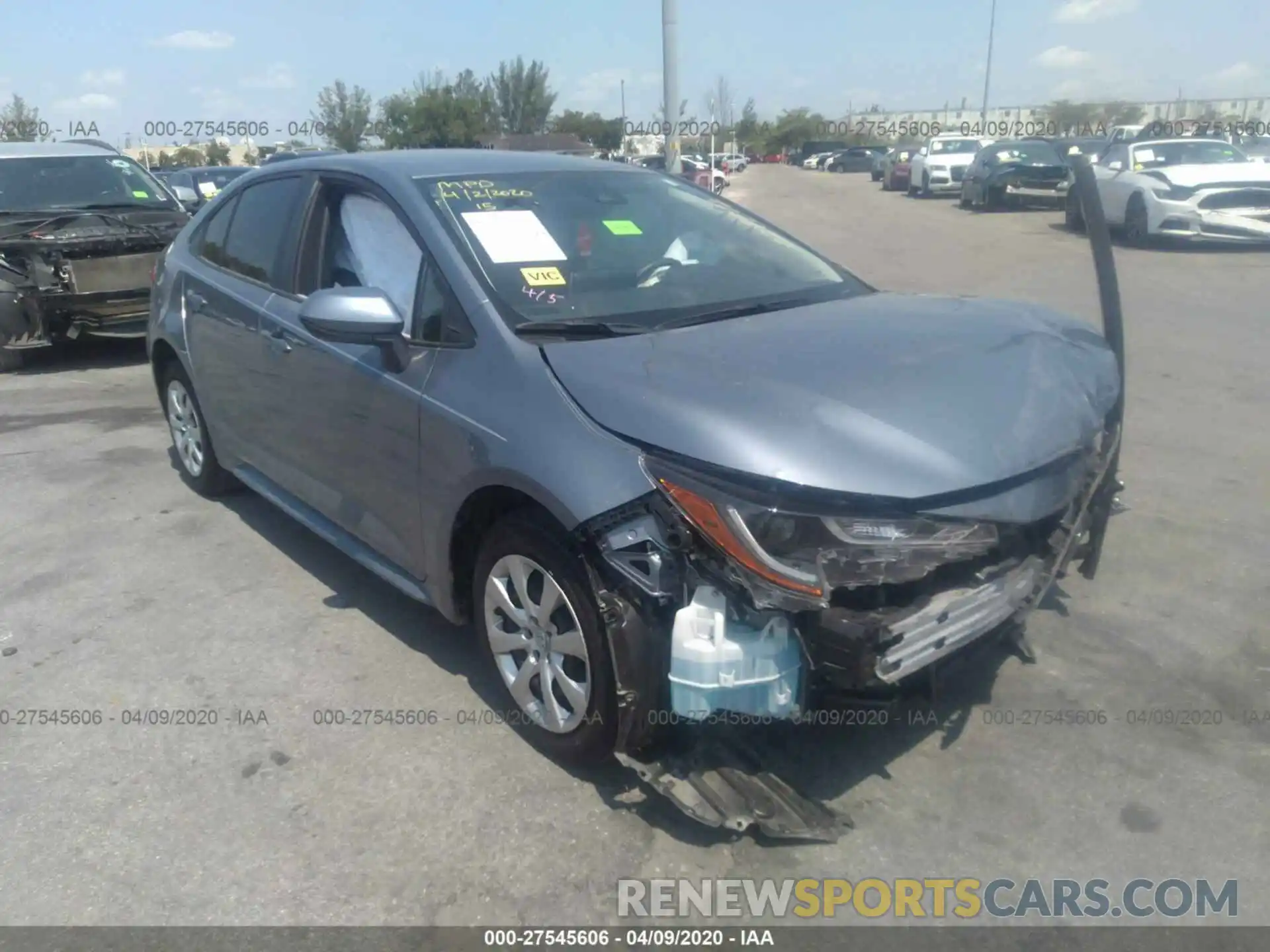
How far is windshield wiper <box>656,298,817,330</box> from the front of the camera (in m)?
3.50

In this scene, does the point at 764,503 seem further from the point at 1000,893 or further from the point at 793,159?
the point at 793,159

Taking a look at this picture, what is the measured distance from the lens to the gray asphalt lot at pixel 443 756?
2812 mm

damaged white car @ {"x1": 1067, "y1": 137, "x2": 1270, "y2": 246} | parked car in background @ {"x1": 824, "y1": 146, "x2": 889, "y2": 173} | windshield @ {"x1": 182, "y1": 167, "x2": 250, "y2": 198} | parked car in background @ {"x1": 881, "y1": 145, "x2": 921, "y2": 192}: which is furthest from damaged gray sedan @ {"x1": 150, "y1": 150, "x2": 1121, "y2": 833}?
parked car in background @ {"x1": 824, "y1": 146, "x2": 889, "y2": 173}

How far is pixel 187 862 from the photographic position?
2912mm

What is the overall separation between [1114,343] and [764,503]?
1.94 m

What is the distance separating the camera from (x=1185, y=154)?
15.7 metres

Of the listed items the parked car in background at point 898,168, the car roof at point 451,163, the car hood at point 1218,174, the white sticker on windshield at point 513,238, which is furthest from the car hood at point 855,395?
the parked car in background at point 898,168

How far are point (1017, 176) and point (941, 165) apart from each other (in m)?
6.66

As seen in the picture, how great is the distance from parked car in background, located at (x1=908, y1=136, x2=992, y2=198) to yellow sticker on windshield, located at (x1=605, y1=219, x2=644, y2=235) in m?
25.9

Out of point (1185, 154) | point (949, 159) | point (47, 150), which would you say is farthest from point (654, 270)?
point (949, 159)

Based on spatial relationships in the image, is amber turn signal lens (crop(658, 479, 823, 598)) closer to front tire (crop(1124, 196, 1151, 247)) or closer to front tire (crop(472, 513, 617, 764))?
front tire (crop(472, 513, 617, 764))

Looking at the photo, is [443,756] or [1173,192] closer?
[443,756]

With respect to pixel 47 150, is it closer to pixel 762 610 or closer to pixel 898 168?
pixel 762 610

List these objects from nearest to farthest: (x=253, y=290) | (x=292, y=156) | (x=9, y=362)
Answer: (x=253, y=290) < (x=292, y=156) < (x=9, y=362)
